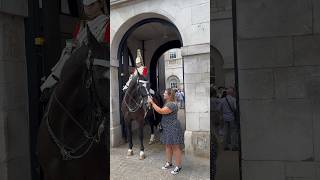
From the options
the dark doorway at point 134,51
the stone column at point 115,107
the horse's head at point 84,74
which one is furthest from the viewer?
the dark doorway at point 134,51

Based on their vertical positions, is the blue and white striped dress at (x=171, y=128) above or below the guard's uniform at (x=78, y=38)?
below

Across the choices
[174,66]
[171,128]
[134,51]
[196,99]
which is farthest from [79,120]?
[174,66]

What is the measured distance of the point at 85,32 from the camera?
2500 mm

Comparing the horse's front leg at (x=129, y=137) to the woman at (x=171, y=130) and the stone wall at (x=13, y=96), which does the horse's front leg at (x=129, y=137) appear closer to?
the woman at (x=171, y=130)

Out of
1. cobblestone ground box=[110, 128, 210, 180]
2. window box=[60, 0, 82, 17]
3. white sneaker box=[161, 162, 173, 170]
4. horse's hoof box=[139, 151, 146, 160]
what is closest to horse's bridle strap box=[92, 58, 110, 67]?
window box=[60, 0, 82, 17]

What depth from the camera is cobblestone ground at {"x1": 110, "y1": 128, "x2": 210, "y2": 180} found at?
4.63 metres

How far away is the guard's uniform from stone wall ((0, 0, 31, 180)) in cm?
32

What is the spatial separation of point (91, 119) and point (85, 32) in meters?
0.71

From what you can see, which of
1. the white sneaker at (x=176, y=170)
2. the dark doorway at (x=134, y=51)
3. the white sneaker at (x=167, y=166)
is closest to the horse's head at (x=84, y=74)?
the white sneaker at (x=176, y=170)

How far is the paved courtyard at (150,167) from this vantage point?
15.2 ft

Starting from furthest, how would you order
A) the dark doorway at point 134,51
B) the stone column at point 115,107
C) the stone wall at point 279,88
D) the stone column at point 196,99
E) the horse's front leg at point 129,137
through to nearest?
the dark doorway at point 134,51
the stone column at point 115,107
the horse's front leg at point 129,137
the stone column at point 196,99
the stone wall at point 279,88

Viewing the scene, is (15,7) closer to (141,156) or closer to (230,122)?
(230,122)

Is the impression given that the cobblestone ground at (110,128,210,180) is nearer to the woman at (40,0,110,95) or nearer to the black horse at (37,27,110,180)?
the black horse at (37,27,110,180)

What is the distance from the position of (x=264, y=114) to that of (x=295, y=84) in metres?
0.27
